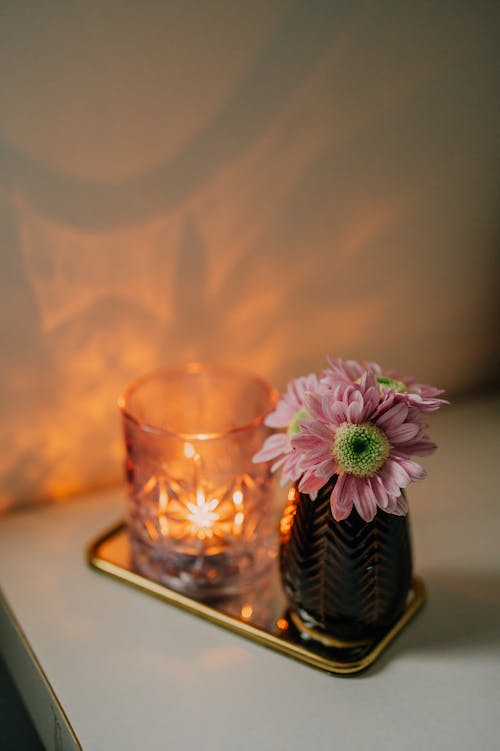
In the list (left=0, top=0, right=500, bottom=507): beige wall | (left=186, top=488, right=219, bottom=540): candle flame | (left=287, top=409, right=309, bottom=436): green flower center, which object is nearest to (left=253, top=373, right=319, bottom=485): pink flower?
(left=287, top=409, right=309, bottom=436): green flower center

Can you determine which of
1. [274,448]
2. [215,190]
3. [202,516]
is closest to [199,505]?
[202,516]

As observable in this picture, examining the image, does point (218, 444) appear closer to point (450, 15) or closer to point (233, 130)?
point (233, 130)

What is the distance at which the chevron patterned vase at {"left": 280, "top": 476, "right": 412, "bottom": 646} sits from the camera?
614mm

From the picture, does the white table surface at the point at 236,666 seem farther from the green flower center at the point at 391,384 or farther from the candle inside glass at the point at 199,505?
the green flower center at the point at 391,384

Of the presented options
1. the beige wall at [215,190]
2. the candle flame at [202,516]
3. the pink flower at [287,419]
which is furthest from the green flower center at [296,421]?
the beige wall at [215,190]

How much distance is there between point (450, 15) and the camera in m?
0.84

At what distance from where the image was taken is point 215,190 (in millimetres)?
797

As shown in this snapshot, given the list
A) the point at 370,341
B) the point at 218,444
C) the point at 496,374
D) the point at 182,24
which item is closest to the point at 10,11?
the point at 182,24

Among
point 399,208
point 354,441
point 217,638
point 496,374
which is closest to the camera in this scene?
point 354,441

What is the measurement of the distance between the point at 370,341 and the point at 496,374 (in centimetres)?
21

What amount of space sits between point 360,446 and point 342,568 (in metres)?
0.11

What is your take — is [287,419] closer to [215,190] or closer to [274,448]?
[274,448]

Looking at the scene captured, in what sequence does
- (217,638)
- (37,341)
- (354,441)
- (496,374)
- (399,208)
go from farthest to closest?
(496,374) → (399,208) → (37,341) → (217,638) → (354,441)

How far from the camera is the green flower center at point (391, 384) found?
0.61 meters
